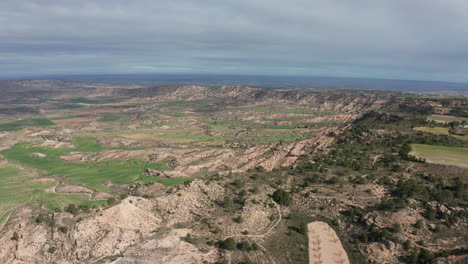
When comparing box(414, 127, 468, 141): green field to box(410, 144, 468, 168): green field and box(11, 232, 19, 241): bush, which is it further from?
box(11, 232, 19, 241): bush

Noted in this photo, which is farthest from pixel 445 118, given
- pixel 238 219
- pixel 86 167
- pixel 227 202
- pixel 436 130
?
pixel 86 167

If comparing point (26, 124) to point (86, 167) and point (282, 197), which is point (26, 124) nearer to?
point (86, 167)

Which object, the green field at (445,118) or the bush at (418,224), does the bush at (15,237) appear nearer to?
the bush at (418,224)

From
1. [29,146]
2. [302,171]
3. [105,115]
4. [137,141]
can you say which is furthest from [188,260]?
[105,115]

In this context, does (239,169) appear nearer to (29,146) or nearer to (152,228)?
(152,228)

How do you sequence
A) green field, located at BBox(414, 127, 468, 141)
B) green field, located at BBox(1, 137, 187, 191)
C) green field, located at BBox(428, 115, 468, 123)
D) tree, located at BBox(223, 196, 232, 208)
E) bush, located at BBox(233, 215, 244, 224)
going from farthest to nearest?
green field, located at BBox(428, 115, 468, 123) < green field, located at BBox(414, 127, 468, 141) < green field, located at BBox(1, 137, 187, 191) < tree, located at BBox(223, 196, 232, 208) < bush, located at BBox(233, 215, 244, 224)

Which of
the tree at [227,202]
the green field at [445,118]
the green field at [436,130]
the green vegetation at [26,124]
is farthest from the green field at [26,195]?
the green field at [445,118]

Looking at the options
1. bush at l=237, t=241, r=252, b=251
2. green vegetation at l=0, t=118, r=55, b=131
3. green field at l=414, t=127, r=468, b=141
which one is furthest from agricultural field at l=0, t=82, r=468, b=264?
green vegetation at l=0, t=118, r=55, b=131
